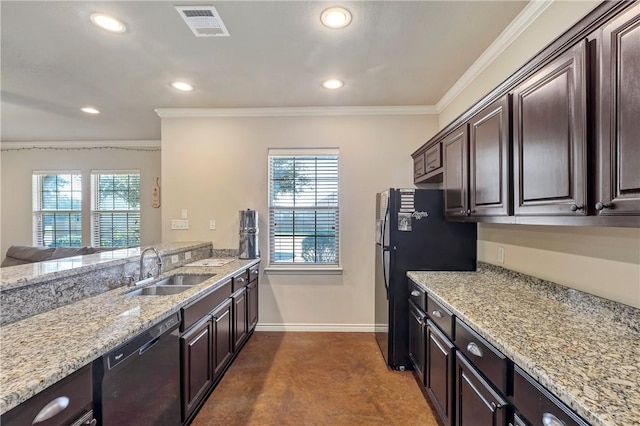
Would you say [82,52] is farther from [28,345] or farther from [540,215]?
Result: [540,215]

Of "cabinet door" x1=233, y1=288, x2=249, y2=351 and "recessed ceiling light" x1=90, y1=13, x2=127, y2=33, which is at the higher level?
"recessed ceiling light" x1=90, y1=13, x2=127, y2=33

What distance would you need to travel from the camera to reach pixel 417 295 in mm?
2281

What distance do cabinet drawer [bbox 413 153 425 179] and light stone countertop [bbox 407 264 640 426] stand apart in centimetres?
144

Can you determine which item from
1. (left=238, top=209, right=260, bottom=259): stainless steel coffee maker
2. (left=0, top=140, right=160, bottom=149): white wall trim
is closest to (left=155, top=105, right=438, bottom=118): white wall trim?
(left=238, top=209, right=260, bottom=259): stainless steel coffee maker

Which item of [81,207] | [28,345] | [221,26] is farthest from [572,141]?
[81,207]

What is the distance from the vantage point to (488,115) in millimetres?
1837

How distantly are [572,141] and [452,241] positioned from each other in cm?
145

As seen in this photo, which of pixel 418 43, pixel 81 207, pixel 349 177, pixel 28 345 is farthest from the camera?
pixel 81 207

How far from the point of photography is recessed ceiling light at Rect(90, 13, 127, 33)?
6.16ft

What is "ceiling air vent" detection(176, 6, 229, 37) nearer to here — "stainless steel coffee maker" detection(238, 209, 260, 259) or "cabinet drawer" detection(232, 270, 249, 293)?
"stainless steel coffee maker" detection(238, 209, 260, 259)

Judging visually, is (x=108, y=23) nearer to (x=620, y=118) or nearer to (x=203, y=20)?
(x=203, y=20)

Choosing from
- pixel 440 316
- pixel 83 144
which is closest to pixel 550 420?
pixel 440 316

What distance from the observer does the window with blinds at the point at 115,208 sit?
496cm

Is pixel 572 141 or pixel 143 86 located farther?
pixel 143 86
